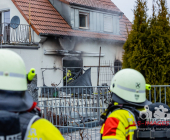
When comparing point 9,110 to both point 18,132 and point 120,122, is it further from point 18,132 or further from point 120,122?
point 120,122

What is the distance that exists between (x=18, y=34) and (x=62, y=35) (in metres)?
1.91

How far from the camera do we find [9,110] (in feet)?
4.58

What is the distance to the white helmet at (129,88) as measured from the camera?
233cm

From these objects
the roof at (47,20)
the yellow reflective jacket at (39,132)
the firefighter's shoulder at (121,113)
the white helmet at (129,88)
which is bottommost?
the firefighter's shoulder at (121,113)

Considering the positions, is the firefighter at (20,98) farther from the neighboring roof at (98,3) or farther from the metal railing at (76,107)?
the neighboring roof at (98,3)

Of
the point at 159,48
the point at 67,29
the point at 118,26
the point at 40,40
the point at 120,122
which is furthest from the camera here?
the point at 118,26

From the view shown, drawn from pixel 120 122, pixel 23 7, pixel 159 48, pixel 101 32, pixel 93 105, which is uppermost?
pixel 23 7

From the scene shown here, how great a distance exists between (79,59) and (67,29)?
Result: 153 centimetres

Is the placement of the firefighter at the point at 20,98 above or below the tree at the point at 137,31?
below

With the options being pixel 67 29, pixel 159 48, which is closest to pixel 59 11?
pixel 67 29

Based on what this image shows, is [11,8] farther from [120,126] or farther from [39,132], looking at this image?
[39,132]

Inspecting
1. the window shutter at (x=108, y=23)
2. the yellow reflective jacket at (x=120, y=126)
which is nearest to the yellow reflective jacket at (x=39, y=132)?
the yellow reflective jacket at (x=120, y=126)

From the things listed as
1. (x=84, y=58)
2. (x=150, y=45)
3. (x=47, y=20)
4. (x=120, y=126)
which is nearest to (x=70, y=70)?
(x=84, y=58)

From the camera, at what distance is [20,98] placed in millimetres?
1464
